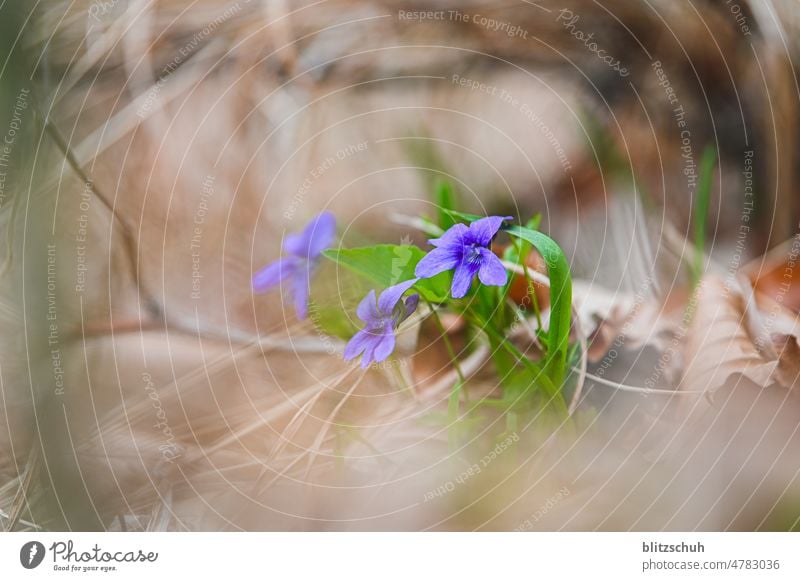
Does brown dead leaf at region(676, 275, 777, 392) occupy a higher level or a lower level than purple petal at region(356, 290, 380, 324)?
lower

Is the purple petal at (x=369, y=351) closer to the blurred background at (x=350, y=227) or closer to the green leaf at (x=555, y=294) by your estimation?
the blurred background at (x=350, y=227)

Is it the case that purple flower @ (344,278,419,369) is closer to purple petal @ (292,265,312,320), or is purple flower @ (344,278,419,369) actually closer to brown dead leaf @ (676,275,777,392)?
purple petal @ (292,265,312,320)

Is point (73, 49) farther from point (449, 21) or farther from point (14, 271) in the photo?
point (449, 21)

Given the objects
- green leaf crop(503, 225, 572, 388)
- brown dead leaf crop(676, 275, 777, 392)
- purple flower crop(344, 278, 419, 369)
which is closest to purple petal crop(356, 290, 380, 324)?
purple flower crop(344, 278, 419, 369)

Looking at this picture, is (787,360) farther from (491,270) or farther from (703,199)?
(491,270)
